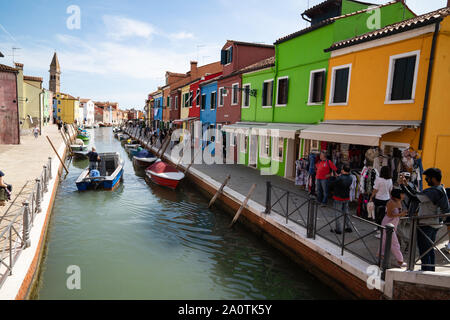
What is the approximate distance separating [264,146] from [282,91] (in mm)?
2958

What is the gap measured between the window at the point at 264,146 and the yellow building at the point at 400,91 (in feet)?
15.4

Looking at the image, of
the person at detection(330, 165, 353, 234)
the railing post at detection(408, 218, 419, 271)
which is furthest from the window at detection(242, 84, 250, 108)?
the railing post at detection(408, 218, 419, 271)

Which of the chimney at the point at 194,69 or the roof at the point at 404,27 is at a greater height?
the chimney at the point at 194,69

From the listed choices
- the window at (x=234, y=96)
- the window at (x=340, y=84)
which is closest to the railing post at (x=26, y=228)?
the window at (x=340, y=84)

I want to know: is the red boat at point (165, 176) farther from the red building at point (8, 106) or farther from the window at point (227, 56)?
the red building at point (8, 106)

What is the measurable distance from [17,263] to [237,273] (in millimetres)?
4572

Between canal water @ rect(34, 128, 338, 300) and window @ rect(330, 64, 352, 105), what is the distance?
568cm

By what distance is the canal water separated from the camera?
6.31 metres

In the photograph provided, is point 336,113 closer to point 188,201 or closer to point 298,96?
point 298,96

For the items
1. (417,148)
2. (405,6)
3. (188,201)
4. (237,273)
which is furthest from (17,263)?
(405,6)

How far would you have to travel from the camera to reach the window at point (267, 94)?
1490cm

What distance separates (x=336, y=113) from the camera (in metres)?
10.5

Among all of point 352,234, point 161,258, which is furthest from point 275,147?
point 161,258

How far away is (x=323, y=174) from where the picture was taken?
8.99 m
